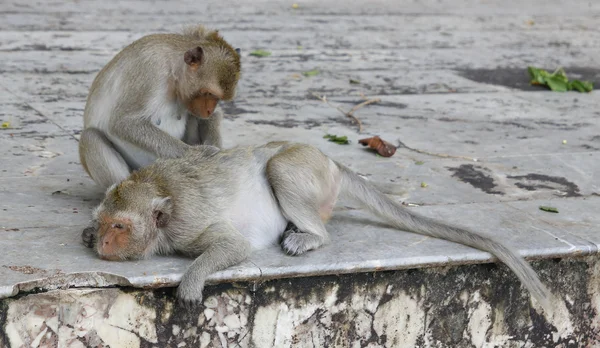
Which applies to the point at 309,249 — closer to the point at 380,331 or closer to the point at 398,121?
the point at 380,331

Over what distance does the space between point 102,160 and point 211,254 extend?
1066mm

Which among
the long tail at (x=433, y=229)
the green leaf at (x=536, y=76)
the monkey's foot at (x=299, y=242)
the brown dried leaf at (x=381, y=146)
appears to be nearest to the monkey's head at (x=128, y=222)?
the monkey's foot at (x=299, y=242)

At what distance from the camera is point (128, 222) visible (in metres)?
4.05

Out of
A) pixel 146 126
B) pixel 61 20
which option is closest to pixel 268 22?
pixel 61 20

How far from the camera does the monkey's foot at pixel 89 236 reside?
4.19m

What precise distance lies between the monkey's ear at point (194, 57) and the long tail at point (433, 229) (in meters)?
0.87

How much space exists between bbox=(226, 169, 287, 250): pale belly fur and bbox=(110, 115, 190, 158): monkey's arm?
0.48 metres

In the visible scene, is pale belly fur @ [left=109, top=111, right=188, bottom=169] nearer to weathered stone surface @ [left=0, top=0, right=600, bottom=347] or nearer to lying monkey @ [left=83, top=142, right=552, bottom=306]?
weathered stone surface @ [left=0, top=0, right=600, bottom=347]

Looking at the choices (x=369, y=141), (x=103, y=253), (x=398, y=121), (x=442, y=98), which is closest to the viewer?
(x=103, y=253)

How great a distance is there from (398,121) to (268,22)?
4.24 metres

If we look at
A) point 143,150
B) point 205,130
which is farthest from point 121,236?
point 205,130

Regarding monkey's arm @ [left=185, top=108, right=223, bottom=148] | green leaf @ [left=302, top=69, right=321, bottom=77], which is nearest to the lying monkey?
monkey's arm @ [left=185, top=108, right=223, bottom=148]

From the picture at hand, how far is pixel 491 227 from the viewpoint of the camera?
4.89m

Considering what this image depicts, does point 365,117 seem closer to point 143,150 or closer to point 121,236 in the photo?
point 143,150
